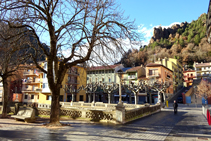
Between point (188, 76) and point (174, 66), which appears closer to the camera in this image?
point (174, 66)

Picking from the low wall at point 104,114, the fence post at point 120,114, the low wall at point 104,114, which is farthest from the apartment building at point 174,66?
the fence post at point 120,114

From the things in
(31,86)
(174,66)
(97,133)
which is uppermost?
(174,66)

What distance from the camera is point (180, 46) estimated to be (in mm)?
105688

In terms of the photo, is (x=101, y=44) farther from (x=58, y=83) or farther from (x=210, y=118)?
(x=210, y=118)

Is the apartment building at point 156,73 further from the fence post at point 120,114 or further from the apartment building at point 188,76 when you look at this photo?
the apartment building at point 188,76

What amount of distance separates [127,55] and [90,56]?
8.55 feet

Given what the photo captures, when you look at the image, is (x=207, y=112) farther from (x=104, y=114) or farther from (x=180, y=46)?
(x=180, y=46)

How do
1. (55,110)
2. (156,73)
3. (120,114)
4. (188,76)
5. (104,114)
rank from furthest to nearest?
(188,76) → (156,73) → (104,114) → (120,114) → (55,110)

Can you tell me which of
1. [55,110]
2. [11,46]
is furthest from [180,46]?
[11,46]

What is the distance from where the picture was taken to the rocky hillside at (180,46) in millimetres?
87438

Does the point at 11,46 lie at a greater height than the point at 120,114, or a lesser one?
greater

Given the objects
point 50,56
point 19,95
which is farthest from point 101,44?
point 19,95

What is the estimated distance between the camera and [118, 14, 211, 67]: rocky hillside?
87.4 meters

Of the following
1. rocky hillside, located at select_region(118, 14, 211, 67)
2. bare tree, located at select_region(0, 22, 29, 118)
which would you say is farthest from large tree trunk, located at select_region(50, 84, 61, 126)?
rocky hillside, located at select_region(118, 14, 211, 67)
